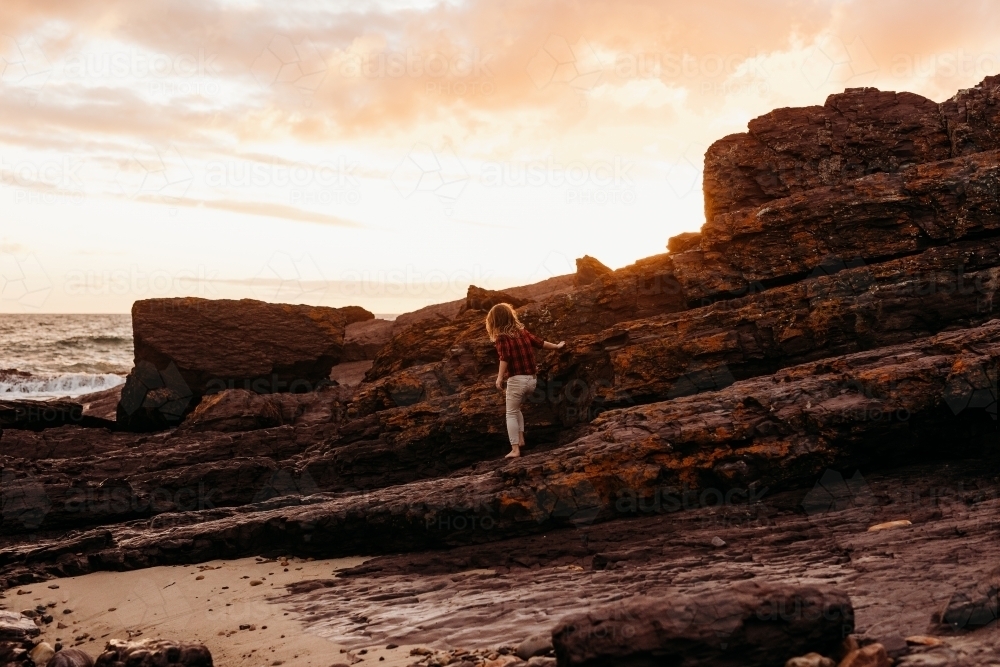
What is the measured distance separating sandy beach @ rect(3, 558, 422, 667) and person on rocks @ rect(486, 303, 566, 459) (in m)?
2.99

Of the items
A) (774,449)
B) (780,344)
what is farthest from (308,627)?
(780,344)

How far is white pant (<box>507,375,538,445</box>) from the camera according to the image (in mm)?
12266

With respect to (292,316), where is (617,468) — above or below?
below

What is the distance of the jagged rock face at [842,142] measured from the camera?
13.9 meters

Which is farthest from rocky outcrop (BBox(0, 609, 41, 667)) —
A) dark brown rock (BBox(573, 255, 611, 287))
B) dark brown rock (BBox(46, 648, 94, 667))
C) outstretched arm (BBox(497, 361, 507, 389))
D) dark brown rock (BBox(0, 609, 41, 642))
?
dark brown rock (BBox(573, 255, 611, 287))

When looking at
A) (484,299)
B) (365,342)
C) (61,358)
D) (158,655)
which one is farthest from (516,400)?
(61,358)

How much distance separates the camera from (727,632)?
546 centimetres

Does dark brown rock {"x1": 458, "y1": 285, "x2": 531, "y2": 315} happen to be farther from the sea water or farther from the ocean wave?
the ocean wave

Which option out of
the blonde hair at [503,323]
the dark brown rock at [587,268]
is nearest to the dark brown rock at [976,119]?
the dark brown rock at [587,268]

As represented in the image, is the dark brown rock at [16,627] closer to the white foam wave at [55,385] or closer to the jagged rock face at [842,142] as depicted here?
the jagged rock face at [842,142]

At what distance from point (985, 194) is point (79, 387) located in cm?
4999

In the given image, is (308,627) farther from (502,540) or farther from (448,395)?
(448,395)

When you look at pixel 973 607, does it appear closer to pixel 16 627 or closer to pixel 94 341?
pixel 16 627

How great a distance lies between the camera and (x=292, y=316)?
910 inches
